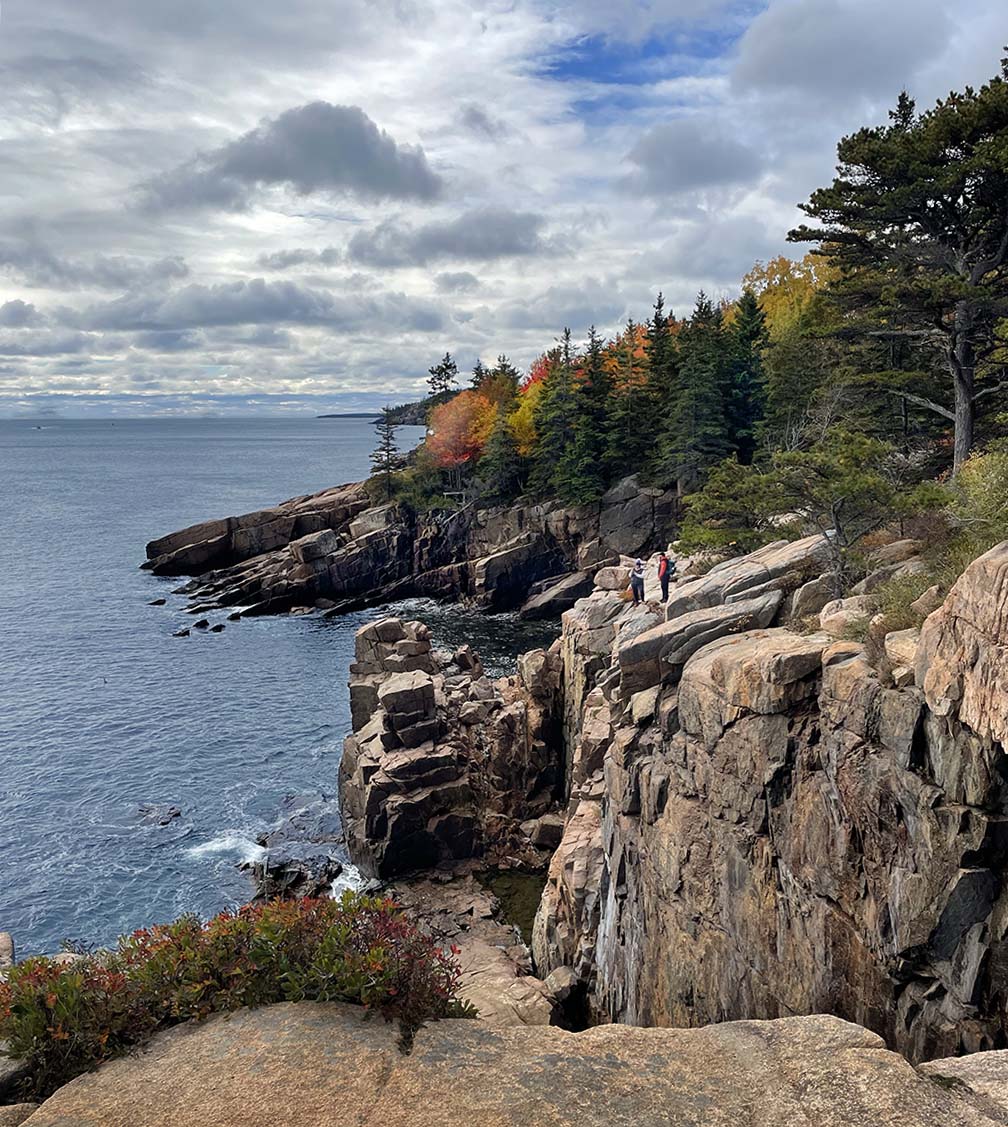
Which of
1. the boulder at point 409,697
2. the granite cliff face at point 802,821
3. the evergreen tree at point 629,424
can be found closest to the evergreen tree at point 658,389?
the evergreen tree at point 629,424

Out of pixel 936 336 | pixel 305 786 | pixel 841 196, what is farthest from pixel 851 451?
pixel 305 786

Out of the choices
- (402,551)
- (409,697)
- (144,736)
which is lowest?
(144,736)

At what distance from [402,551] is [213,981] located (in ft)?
239

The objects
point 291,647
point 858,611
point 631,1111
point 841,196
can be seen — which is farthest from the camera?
point 291,647

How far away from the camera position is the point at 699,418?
68875 millimetres

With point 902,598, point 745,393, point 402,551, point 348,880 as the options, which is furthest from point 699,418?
point 902,598

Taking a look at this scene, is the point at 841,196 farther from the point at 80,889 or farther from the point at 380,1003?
the point at 80,889

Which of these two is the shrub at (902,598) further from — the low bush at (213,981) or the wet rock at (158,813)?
the wet rock at (158,813)

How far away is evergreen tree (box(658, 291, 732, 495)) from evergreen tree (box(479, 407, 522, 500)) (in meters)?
19.6

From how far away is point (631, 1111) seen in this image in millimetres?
9664

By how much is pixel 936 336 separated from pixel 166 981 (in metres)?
31.3

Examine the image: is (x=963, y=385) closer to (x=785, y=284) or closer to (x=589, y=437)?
(x=589, y=437)

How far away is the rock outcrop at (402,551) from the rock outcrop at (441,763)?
28551 millimetres

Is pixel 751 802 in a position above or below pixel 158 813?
above
